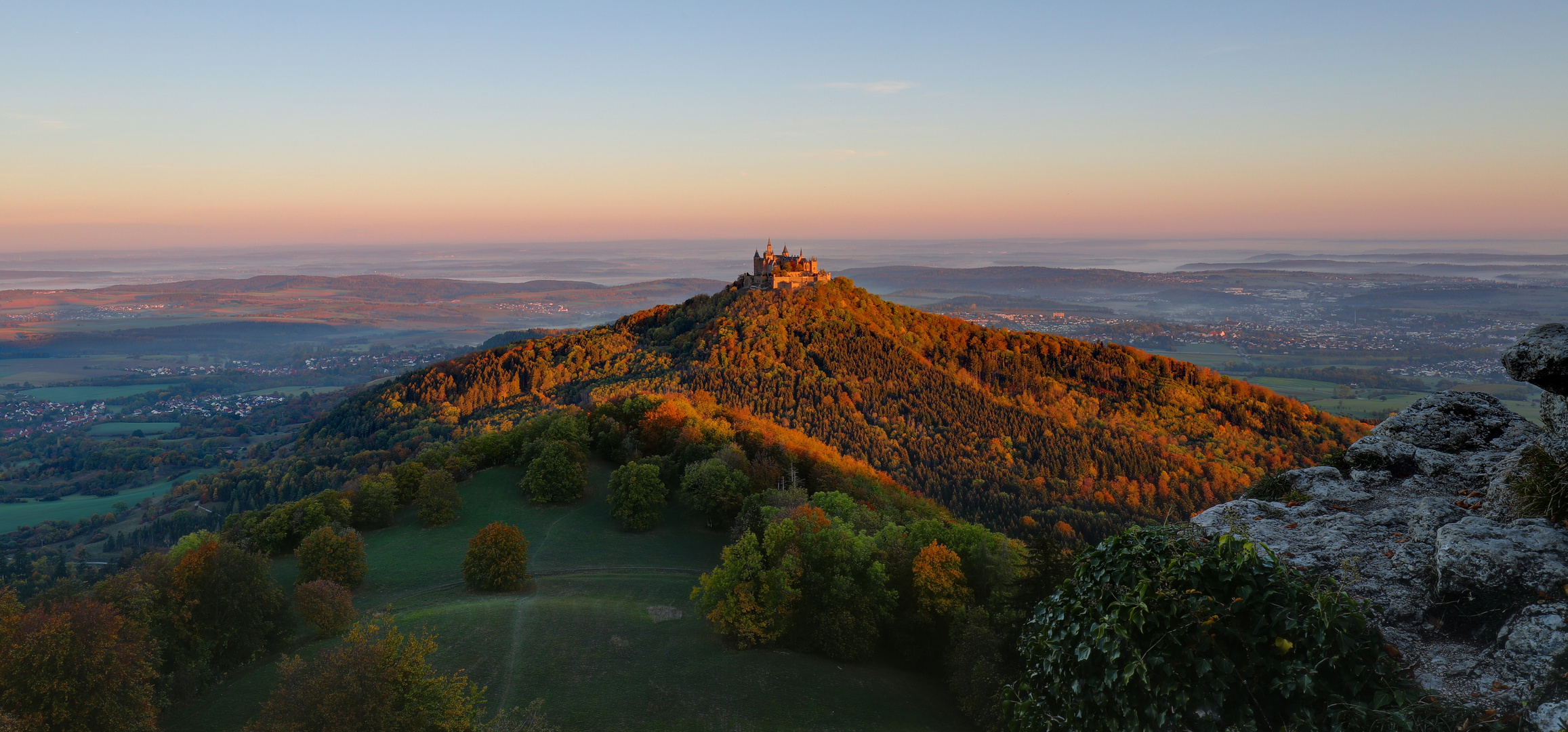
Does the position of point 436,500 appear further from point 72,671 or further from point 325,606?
point 72,671

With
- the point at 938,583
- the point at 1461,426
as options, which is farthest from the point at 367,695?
the point at 938,583

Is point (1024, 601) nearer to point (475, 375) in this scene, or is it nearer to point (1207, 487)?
point (1207, 487)

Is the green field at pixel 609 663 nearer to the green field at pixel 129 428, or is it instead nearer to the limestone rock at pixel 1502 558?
the limestone rock at pixel 1502 558

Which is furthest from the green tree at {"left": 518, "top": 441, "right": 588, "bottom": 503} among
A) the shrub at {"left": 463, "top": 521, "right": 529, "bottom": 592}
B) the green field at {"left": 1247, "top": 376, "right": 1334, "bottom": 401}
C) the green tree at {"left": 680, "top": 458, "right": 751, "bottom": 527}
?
the green field at {"left": 1247, "top": 376, "right": 1334, "bottom": 401}

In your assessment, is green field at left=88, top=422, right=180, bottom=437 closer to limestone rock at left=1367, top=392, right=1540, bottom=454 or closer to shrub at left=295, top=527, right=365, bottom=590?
shrub at left=295, top=527, right=365, bottom=590

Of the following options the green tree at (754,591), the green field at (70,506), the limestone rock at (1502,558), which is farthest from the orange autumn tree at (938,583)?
Result: the green field at (70,506)
